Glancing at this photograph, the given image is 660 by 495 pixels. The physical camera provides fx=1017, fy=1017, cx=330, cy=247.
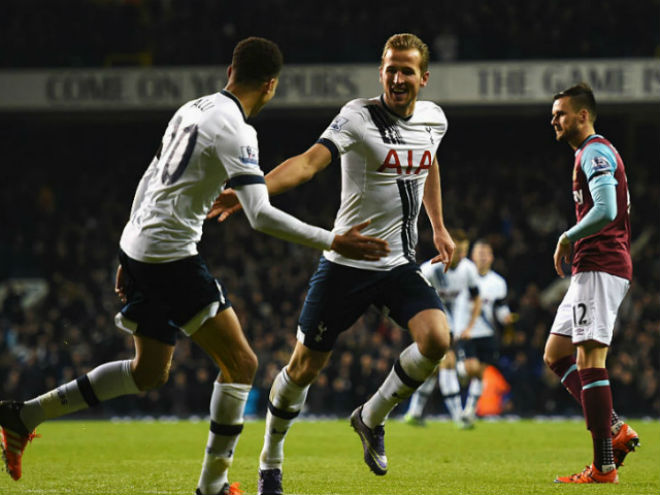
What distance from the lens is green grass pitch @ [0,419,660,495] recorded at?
6.31 m

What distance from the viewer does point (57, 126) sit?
27172 mm

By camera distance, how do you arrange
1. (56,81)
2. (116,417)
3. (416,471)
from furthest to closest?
(56,81) → (116,417) → (416,471)

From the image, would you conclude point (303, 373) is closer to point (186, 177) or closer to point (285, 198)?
point (186, 177)

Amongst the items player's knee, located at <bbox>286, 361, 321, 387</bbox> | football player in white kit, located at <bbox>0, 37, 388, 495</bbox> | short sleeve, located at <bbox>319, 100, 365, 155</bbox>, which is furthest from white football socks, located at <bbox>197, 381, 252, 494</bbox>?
short sleeve, located at <bbox>319, 100, 365, 155</bbox>

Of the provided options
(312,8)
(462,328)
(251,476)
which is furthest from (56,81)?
(251,476)

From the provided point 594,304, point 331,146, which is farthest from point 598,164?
point 331,146

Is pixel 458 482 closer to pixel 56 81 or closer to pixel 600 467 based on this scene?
pixel 600 467

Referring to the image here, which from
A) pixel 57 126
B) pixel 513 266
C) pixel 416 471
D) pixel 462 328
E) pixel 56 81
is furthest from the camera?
pixel 57 126

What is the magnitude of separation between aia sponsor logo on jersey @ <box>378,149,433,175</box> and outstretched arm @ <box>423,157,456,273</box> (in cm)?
28

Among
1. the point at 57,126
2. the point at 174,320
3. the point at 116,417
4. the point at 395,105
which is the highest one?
the point at 57,126

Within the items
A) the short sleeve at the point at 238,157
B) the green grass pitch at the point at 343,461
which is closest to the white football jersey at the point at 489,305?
the green grass pitch at the point at 343,461

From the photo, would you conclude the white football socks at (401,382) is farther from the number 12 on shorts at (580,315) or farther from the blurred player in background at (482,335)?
the blurred player in background at (482,335)

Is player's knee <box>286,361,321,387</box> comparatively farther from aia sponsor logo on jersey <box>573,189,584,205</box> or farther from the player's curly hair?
aia sponsor logo on jersey <box>573,189,584,205</box>

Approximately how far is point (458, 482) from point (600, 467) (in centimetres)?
92
